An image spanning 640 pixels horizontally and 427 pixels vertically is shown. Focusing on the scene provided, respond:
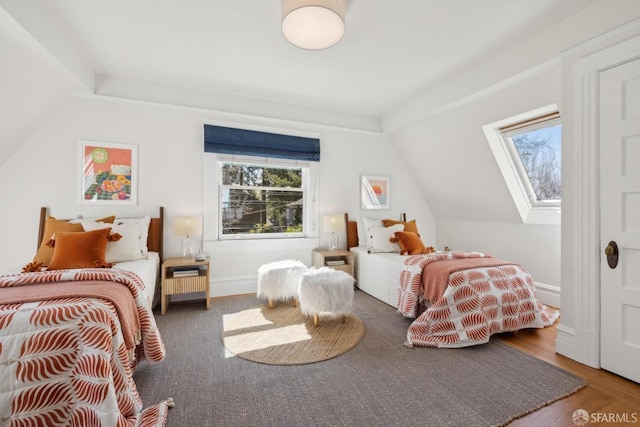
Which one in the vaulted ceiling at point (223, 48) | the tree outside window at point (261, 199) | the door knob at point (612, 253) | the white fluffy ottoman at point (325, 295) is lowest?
the white fluffy ottoman at point (325, 295)

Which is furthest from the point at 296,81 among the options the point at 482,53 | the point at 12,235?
the point at 12,235

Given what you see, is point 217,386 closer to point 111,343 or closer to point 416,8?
point 111,343

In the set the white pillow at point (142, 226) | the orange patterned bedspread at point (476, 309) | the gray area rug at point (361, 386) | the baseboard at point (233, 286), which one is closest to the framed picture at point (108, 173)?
the white pillow at point (142, 226)

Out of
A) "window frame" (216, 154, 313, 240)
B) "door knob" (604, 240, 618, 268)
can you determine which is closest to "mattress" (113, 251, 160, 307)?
"window frame" (216, 154, 313, 240)

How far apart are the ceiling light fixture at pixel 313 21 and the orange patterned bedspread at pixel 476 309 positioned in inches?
87.2

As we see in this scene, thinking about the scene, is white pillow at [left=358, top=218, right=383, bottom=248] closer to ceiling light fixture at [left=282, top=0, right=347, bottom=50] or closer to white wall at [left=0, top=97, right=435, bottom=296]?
white wall at [left=0, top=97, right=435, bottom=296]

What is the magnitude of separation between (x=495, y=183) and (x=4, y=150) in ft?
18.2

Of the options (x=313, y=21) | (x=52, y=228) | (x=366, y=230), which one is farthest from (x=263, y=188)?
(x=313, y=21)

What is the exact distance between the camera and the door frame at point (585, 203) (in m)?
2.08

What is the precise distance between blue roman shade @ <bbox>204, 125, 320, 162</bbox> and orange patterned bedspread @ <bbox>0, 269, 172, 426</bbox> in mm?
2616

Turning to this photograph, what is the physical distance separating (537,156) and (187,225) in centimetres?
427

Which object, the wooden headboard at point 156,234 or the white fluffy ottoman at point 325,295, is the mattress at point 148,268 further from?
the white fluffy ottoman at point 325,295

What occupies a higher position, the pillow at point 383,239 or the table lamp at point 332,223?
the table lamp at point 332,223

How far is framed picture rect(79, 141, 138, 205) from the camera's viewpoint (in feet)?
10.7
